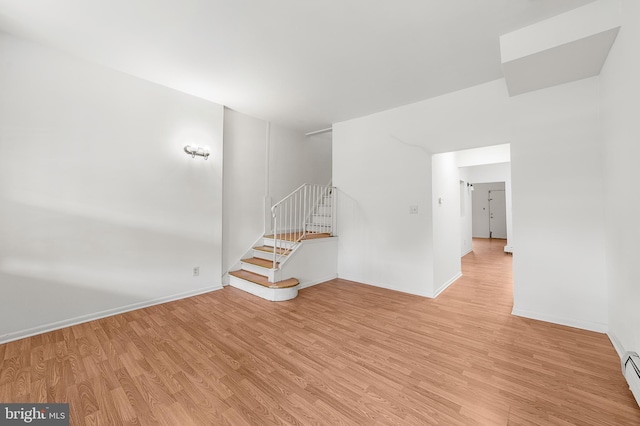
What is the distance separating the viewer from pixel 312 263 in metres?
4.34

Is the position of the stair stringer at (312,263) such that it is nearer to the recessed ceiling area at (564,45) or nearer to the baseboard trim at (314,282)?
the baseboard trim at (314,282)

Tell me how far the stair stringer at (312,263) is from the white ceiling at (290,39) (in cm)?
240

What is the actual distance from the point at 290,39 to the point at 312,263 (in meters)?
3.17

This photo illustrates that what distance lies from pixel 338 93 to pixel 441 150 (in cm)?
168

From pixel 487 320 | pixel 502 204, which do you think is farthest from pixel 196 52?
pixel 502 204

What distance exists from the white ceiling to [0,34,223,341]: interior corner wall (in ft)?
1.07

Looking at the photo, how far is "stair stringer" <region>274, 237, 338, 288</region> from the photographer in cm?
397

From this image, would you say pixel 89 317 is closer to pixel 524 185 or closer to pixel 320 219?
pixel 320 219

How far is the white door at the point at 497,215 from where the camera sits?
1041 cm

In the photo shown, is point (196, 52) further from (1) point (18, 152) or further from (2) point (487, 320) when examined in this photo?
(2) point (487, 320)

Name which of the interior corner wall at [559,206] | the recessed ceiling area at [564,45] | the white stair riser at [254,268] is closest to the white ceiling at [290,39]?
the recessed ceiling area at [564,45]

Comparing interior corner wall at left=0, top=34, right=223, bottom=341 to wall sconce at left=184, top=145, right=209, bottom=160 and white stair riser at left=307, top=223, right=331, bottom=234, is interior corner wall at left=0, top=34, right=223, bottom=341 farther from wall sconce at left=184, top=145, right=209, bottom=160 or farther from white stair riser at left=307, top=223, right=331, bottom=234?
white stair riser at left=307, top=223, right=331, bottom=234

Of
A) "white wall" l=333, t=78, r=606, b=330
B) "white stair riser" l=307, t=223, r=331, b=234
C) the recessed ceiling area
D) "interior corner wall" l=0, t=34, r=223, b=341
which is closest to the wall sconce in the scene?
"interior corner wall" l=0, t=34, r=223, b=341

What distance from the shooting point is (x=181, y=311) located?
10.3 ft
